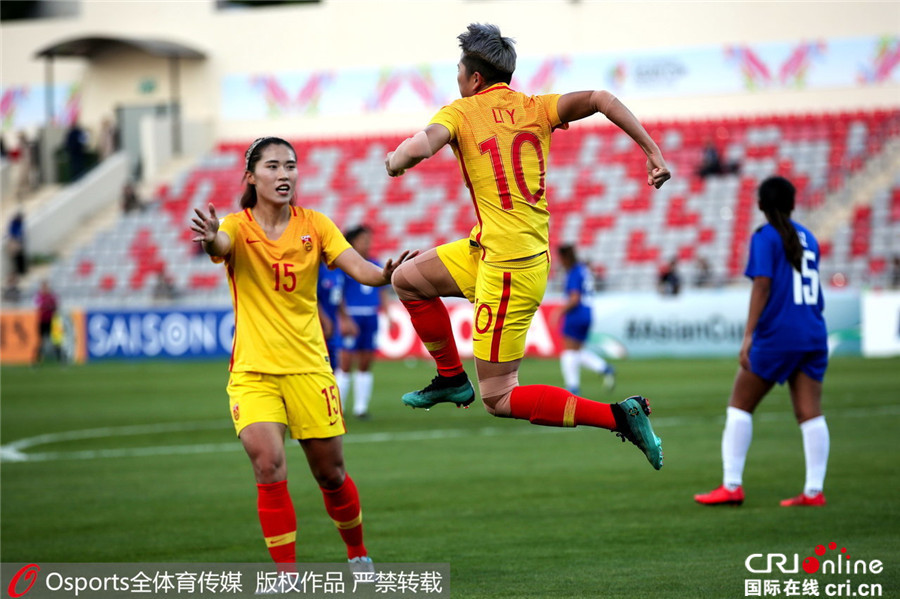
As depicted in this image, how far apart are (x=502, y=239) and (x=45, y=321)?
85.7 feet

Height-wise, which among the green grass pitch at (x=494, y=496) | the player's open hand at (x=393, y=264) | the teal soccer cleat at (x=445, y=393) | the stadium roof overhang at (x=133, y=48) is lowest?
the green grass pitch at (x=494, y=496)

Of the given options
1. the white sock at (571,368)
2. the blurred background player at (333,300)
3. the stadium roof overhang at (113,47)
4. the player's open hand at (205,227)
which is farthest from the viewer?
the stadium roof overhang at (113,47)

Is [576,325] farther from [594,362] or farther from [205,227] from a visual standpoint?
[205,227]

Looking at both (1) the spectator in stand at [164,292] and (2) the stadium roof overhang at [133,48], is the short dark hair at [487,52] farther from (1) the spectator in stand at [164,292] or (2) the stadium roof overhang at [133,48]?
(2) the stadium roof overhang at [133,48]

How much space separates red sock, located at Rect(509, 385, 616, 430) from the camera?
21.9 feet

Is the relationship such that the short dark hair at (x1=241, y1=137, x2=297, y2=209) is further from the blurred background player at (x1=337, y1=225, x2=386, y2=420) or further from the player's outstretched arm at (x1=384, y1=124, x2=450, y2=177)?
the blurred background player at (x1=337, y1=225, x2=386, y2=420)

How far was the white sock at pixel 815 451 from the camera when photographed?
9.05 m

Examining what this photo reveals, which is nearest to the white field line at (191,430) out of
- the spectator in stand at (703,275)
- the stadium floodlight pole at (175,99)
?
the spectator in stand at (703,275)

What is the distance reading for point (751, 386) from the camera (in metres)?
9.19

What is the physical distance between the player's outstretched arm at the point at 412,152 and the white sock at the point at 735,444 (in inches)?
163

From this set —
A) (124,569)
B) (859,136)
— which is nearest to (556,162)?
(859,136)

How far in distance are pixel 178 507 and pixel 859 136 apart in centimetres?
2785

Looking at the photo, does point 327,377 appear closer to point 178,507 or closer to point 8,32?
point 178,507

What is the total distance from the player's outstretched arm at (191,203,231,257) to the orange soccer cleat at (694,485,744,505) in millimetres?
4611
